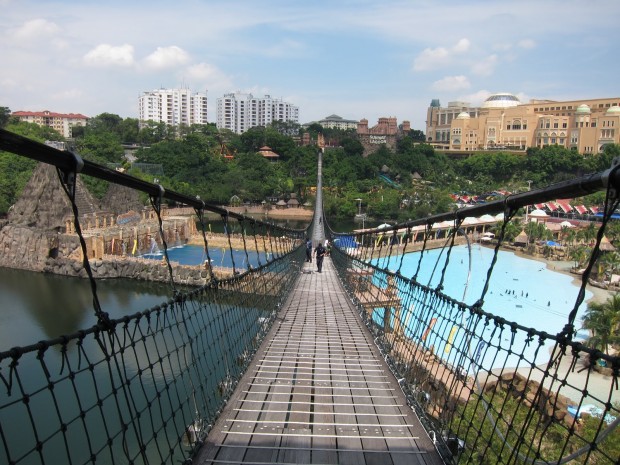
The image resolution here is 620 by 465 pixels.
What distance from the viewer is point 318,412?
1.64 m

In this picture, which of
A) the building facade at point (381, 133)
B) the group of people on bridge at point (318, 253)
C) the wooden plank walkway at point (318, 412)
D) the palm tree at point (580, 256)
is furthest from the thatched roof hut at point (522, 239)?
the building facade at point (381, 133)

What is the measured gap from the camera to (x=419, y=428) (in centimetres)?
154

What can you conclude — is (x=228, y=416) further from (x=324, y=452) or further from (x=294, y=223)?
(x=294, y=223)

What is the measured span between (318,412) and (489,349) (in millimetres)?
8200

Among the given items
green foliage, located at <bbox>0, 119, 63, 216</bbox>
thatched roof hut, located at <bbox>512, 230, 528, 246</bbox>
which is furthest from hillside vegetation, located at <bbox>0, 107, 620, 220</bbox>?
thatched roof hut, located at <bbox>512, 230, 528, 246</bbox>

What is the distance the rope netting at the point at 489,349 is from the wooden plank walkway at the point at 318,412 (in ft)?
0.27

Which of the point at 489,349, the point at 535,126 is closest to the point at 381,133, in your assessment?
the point at 535,126

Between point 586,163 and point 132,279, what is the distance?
22870 millimetres

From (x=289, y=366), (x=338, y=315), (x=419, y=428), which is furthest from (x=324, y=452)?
(x=338, y=315)

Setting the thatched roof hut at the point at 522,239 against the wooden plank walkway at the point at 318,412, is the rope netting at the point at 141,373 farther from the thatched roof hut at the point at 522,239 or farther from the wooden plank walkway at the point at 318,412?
the thatched roof hut at the point at 522,239

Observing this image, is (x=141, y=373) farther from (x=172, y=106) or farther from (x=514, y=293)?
(x=172, y=106)

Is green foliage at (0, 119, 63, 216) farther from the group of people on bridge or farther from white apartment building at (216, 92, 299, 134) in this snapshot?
white apartment building at (216, 92, 299, 134)

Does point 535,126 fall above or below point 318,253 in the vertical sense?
above

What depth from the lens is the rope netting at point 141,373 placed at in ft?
3.15
